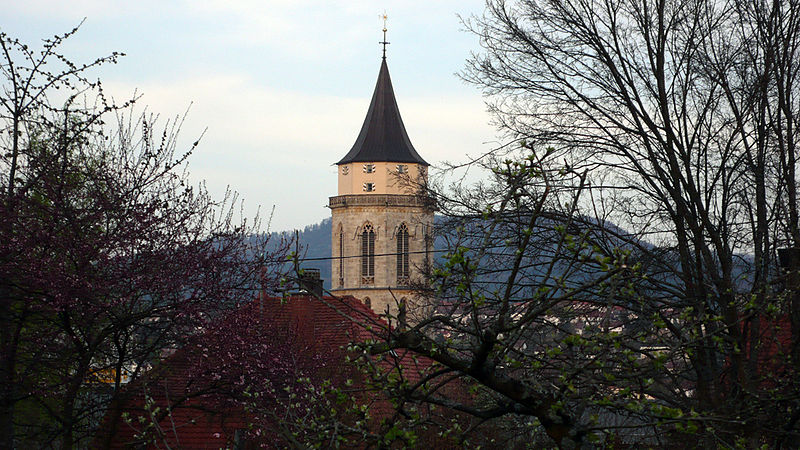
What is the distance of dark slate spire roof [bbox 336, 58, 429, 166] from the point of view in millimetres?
78062

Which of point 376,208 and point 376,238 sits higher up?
point 376,208

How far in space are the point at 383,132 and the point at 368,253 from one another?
1001 centimetres

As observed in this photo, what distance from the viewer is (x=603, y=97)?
12.2 metres

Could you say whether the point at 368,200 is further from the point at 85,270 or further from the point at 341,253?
the point at 85,270

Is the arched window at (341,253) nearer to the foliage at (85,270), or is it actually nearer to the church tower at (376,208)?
the church tower at (376,208)

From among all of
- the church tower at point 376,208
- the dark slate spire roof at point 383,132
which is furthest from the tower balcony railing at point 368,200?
the dark slate spire roof at point 383,132

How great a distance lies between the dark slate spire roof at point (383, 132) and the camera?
78062mm

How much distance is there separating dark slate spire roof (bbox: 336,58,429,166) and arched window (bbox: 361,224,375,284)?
609cm

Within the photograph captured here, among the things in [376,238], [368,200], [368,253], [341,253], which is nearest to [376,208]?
[368,200]

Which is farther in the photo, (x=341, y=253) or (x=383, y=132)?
(x=341, y=253)

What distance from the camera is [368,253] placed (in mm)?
79125

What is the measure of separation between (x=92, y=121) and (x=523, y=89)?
210 inches

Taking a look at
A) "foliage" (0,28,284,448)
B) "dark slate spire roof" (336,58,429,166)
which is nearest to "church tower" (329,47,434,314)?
"dark slate spire roof" (336,58,429,166)

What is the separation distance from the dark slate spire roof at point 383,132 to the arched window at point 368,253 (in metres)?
6.09
